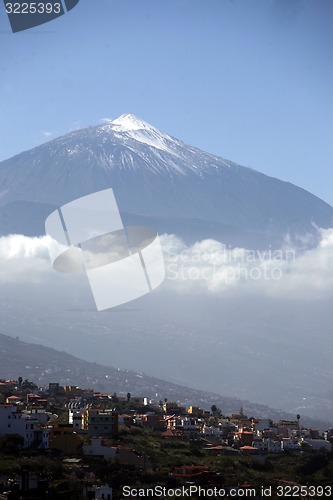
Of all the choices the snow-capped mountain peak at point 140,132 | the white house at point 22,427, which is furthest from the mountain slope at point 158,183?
the white house at point 22,427

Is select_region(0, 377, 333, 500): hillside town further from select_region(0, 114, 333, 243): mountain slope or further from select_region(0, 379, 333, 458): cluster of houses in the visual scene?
select_region(0, 114, 333, 243): mountain slope

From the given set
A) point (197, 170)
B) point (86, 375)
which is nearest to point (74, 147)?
point (197, 170)

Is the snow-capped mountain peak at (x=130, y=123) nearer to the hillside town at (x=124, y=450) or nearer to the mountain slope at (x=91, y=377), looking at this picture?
the mountain slope at (x=91, y=377)

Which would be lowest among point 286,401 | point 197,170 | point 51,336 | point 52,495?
point 52,495

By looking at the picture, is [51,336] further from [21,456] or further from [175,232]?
[21,456]

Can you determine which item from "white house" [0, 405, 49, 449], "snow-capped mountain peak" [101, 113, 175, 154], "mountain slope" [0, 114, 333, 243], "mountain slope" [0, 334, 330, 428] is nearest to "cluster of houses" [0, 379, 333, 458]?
"white house" [0, 405, 49, 449]

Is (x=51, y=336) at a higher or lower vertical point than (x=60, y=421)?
higher

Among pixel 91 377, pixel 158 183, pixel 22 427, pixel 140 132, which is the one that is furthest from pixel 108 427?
pixel 140 132
